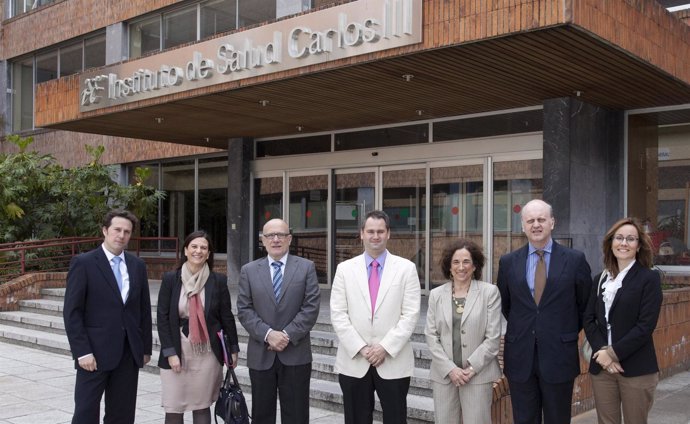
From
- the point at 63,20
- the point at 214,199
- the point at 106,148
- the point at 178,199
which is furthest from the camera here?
the point at 63,20

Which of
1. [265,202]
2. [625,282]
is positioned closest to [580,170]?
[625,282]

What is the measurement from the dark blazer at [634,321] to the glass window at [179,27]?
41.4 ft

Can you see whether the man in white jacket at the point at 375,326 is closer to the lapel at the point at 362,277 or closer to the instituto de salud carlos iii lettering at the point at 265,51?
the lapel at the point at 362,277

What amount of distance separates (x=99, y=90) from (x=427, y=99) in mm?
5144

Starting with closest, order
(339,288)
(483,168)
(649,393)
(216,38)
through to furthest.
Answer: (649,393) < (339,288) < (216,38) < (483,168)

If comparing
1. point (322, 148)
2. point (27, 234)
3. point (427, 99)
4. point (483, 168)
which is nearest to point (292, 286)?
point (427, 99)

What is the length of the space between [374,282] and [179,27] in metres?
12.3

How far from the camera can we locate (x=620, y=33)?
22.9 ft

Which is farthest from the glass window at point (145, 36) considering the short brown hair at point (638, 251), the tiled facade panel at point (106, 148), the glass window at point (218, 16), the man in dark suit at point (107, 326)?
the short brown hair at point (638, 251)

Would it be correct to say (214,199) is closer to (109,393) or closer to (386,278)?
(109,393)

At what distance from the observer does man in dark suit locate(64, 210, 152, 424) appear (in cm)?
475

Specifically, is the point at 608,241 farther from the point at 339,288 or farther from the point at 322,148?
the point at 322,148

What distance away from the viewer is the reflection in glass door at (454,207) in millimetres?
10961

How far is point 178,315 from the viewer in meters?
5.02
